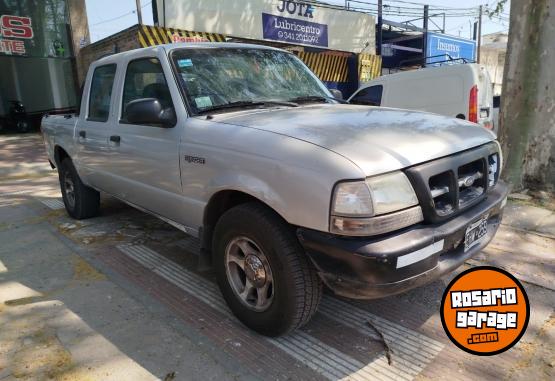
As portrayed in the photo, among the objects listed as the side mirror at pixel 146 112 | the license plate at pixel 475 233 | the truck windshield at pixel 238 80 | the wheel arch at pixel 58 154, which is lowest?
the license plate at pixel 475 233

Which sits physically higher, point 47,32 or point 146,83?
point 47,32

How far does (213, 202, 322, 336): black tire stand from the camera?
2.40 m

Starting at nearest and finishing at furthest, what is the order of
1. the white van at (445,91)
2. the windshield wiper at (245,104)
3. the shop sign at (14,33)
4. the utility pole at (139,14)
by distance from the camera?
the windshield wiper at (245,104)
the white van at (445,91)
the utility pole at (139,14)
the shop sign at (14,33)

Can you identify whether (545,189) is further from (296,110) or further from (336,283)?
(336,283)

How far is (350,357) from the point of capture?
2.59 metres

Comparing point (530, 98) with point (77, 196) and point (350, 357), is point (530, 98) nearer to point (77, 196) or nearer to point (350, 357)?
point (350, 357)

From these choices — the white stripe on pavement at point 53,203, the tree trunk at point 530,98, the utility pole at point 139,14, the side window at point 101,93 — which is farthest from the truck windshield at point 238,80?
the utility pole at point 139,14

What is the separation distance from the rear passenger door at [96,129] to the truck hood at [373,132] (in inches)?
67.8

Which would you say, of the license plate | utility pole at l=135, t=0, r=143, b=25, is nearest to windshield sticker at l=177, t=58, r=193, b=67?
the license plate

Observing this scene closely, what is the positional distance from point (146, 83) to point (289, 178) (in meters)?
1.93

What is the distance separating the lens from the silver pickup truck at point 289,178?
86.1 inches

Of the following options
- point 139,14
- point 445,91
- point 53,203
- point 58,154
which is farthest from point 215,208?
point 139,14

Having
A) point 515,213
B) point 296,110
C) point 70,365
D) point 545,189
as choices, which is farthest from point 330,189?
point 545,189

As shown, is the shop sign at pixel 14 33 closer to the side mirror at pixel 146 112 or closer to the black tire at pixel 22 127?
the black tire at pixel 22 127
